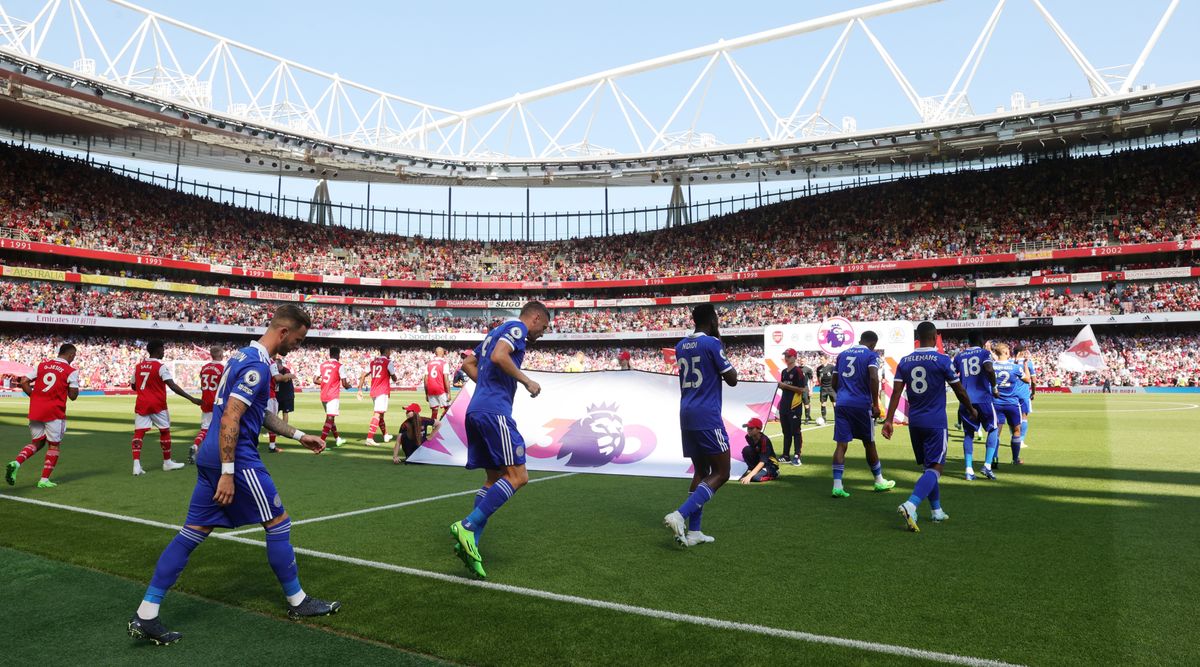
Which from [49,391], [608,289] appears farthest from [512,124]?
[49,391]

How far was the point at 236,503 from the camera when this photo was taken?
4730 mm

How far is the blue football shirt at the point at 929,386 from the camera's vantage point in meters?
8.11

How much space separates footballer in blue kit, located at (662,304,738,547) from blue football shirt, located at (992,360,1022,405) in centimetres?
722

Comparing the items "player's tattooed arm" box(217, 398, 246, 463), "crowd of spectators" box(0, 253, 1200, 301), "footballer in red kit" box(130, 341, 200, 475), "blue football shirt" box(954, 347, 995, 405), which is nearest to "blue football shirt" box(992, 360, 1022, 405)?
"blue football shirt" box(954, 347, 995, 405)

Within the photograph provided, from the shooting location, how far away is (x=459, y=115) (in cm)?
5956

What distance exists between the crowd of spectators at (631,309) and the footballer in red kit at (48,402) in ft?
143

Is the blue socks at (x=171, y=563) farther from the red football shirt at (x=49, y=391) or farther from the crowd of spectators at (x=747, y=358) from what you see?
the crowd of spectators at (x=747, y=358)

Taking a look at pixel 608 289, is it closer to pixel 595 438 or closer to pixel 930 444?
pixel 595 438

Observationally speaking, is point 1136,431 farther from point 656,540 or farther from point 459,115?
point 459,115

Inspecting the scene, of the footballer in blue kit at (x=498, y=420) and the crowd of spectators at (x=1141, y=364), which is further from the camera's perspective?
the crowd of spectators at (x=1141, y=364)

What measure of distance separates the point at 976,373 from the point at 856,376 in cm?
326

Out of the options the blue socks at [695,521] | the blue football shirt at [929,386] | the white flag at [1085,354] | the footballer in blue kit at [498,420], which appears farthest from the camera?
the white flag at [1085,354]

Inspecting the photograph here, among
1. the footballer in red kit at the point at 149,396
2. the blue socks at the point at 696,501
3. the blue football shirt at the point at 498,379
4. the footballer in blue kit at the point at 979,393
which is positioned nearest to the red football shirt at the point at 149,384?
the footballer in red kit at the point at 149,396

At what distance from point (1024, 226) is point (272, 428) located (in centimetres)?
5407
